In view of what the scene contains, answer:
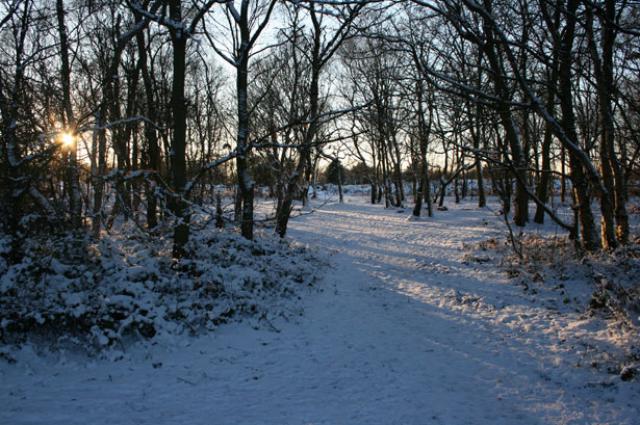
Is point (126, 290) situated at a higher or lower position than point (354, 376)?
higher

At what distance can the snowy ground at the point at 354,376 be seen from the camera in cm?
372

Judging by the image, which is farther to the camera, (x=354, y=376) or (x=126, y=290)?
(x=126, y=290)

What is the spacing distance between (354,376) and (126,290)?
3.54 metres

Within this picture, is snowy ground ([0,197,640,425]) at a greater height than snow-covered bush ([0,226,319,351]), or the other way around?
snow-covered bush ([0,226,319,351])

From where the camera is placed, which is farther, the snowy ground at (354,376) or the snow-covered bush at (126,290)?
the snow-covered bush at (126,290)

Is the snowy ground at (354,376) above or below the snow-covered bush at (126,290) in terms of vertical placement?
below

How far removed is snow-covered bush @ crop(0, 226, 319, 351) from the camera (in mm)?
4773

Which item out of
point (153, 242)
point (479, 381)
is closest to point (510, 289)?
point (479, 381)

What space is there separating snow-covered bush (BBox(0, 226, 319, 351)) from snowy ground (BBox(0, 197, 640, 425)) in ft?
1.21

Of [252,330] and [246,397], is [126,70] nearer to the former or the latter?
[252,330]

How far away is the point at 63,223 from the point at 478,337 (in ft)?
25.8

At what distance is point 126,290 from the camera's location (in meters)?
5.52

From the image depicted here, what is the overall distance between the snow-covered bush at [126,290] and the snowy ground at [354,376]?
367 millimetres

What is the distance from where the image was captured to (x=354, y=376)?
4559 mm
